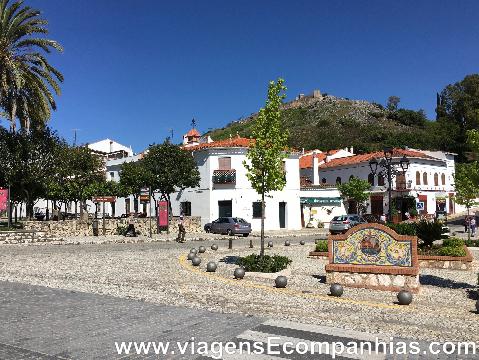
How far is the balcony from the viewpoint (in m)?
39.7

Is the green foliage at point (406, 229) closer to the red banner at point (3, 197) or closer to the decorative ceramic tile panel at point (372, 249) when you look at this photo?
the decorative ceramic tile panel at point (372, 249)

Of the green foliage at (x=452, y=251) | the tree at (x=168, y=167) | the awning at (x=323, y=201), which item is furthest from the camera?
the awning at (x=323, y=201)

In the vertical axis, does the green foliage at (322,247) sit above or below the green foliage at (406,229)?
below

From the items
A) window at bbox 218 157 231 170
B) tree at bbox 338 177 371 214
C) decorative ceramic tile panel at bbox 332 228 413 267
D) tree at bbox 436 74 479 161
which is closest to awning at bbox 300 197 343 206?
tree at bbox 338 177 371 214

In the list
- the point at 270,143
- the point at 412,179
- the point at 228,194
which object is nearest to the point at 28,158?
the point at 228,194

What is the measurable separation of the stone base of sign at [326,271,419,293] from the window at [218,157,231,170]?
92.9ft

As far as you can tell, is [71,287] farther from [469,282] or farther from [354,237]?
[469,282]

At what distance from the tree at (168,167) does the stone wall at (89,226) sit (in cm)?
313

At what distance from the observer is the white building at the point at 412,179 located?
49.9m

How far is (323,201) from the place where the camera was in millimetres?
45969

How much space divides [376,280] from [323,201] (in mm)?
34570

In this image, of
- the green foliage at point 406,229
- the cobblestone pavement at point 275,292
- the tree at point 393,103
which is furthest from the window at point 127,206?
the tree at point 393,103

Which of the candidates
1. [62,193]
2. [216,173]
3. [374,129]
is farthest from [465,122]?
[62,193]

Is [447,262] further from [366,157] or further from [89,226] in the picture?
[366,157]
